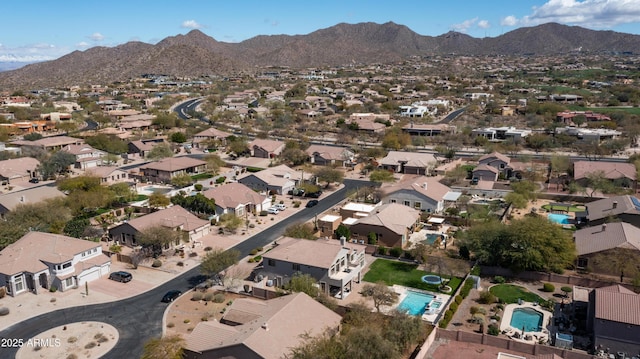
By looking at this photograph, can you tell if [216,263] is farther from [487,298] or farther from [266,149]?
[266,149]

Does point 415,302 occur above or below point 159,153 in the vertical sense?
below

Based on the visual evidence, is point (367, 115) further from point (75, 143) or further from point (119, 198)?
point (119, 198)

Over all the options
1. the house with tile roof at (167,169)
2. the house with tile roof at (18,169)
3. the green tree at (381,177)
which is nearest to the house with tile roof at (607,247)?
the green tree at (381,177)

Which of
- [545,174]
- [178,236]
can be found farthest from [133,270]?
[545,174]

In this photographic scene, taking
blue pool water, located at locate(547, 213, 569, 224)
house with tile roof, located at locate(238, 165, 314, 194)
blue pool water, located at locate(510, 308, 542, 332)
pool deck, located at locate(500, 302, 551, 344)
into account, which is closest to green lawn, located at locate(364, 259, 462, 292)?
pool deck, located at locate(500, 302, 551, 344)

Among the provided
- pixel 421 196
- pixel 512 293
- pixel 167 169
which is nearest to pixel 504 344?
pixel 512 293

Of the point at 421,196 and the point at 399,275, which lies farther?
the point at 421,196
